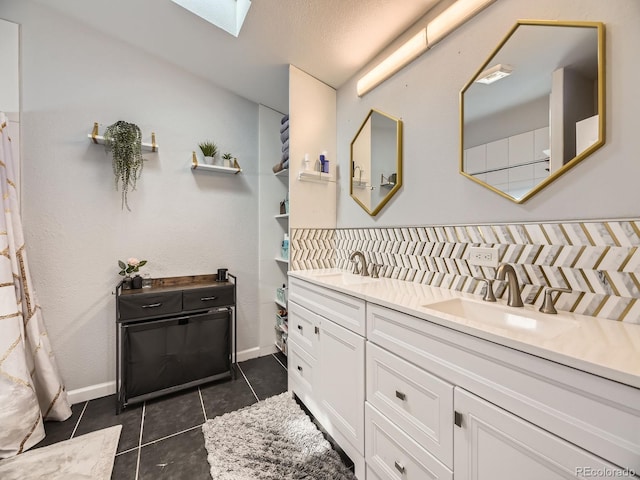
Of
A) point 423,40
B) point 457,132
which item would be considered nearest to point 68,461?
point 457,132

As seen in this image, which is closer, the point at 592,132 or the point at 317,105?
the point at 592,132

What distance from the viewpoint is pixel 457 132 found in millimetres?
1531

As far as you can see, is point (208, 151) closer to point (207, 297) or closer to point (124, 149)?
point (124, 149)

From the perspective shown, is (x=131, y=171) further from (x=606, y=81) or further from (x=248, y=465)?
(x=606, y=81)

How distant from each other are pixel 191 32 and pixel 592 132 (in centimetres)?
257

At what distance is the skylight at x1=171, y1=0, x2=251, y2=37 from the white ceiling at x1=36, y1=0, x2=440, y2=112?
0.04 m

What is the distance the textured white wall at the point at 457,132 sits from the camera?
3.18 feet

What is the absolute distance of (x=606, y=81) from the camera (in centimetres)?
101

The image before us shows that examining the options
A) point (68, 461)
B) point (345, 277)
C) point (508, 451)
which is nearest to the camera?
point (508, 451)

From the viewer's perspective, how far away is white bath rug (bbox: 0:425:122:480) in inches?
55.4

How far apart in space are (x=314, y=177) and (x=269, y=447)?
1.97 metres

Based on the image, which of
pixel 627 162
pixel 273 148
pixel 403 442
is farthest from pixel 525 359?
pixel 273 148

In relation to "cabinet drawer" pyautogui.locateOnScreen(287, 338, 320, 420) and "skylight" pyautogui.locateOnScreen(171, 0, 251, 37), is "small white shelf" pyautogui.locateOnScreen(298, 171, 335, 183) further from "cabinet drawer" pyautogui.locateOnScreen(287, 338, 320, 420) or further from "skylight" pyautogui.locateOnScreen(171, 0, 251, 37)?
"cabinet drawer" pyautogui.locateOnScreen(287, 338, 320, 420)

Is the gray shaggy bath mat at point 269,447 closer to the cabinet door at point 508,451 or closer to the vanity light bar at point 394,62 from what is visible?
the cabinet door at point 508,451
